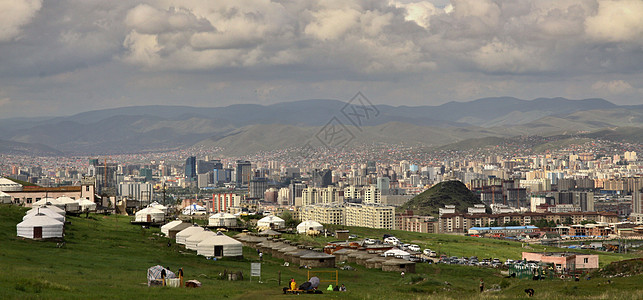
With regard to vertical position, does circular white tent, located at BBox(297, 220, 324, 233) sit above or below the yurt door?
below

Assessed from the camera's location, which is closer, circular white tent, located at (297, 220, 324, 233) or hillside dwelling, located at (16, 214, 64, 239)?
hillside dwelling, located at (16, 214, 64, 239)

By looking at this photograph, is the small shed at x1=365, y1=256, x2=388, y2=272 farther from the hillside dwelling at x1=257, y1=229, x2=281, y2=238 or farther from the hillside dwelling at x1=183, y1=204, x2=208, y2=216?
the hillside dwelling at x1=183, y1=204, x2=208, y2=216

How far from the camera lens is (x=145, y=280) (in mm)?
37062

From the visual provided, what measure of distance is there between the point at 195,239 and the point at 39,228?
12.0 metres

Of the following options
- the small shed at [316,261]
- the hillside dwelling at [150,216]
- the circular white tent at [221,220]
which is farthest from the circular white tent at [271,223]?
the small shed at [316,261]

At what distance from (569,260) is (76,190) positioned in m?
57.0

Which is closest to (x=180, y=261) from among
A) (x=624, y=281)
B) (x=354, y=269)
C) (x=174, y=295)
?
Answer: (x=354, y=269)

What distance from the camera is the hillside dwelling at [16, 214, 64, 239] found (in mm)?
51969

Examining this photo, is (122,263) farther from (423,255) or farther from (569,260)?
(569,260)

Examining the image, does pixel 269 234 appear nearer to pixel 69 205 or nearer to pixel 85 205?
pixel 69 205

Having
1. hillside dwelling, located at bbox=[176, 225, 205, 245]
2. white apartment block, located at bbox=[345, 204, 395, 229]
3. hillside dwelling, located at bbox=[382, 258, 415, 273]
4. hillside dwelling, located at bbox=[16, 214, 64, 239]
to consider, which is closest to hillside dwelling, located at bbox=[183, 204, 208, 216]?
hillside dwelling, located at bbox=[176, 225, 205, 245]

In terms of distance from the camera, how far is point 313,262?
186 ft

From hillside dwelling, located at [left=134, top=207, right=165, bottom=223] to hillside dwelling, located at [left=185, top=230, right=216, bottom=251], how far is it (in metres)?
20.1

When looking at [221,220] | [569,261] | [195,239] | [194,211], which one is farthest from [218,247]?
[194,211]
